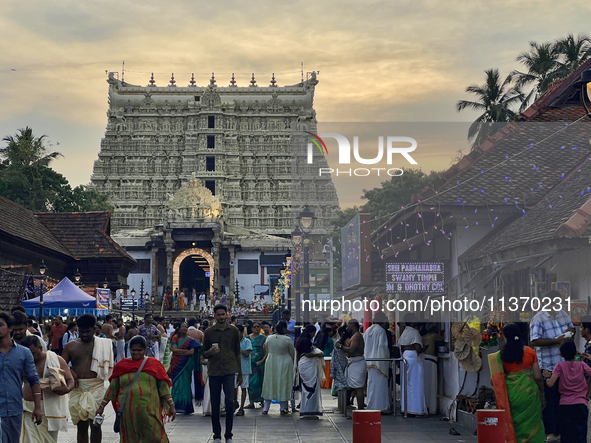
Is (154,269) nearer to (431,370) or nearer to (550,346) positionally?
(431,370)

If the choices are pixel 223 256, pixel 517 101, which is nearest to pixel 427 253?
pixel 517 101

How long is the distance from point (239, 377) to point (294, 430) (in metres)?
2.11

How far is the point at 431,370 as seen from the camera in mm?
13758

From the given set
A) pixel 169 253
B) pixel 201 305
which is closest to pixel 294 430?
pixel 201 305

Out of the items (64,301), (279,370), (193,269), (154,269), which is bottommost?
(279,370)

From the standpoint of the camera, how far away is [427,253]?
19594 millimetres

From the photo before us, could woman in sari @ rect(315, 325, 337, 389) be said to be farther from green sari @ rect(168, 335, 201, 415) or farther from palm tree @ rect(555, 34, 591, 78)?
palm tree @ rect(555, 34, 591, 78)

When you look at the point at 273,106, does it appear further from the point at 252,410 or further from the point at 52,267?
the point at 252,410

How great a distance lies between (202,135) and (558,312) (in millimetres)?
64842

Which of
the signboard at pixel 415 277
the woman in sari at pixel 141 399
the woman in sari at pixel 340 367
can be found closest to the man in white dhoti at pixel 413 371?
the woman in sari at pixel 340 367

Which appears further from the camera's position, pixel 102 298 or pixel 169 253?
pixel 169 253

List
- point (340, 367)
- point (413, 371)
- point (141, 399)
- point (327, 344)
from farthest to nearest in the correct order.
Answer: point (327, 344)
point (340, 367)
point (413, 371)
point (141, 399)

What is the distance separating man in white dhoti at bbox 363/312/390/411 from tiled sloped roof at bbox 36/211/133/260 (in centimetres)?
2240

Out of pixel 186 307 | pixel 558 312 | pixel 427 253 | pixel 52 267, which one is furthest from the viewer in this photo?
pixel 186 307
